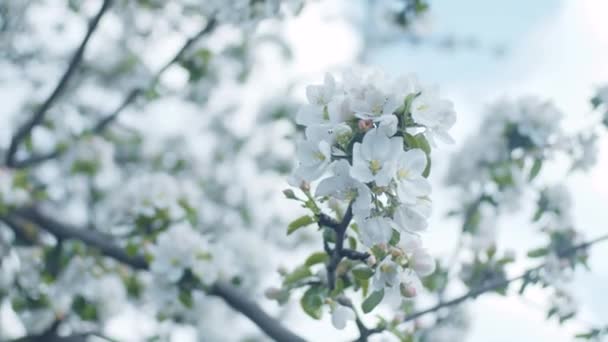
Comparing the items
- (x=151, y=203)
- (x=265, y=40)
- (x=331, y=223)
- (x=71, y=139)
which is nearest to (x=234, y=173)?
(x=265, y=40)

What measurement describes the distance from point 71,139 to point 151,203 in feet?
3.85

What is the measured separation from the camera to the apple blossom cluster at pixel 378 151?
130 cm

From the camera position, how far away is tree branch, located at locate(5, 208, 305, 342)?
7.00 ft

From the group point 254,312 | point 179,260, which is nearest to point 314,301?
point 254,312

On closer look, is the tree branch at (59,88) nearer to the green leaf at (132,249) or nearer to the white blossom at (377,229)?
the green leaf at (132,249)

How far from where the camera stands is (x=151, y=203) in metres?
2.84

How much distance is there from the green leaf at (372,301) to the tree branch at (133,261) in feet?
1.60

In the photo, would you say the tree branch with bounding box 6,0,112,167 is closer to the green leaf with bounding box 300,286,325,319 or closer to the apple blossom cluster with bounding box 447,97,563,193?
the green leaf with bounding box 300,286,325,319

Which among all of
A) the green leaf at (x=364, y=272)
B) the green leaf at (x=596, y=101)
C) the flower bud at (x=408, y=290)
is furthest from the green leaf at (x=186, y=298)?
the green leaf at (x=596, y=101)

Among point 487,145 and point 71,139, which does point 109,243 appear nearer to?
point 71,139

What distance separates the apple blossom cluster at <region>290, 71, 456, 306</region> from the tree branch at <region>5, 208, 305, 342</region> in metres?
0.73

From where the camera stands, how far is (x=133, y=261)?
2654 mm

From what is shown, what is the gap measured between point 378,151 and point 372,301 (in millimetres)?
372

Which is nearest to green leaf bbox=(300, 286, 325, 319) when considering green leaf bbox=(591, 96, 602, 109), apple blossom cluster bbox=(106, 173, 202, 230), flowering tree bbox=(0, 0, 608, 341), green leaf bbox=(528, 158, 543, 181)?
flowering tree bbox=(0, 0, 608, 341)
